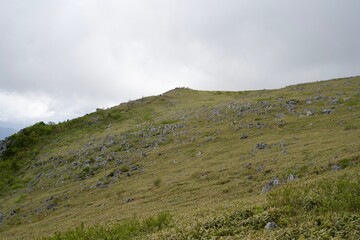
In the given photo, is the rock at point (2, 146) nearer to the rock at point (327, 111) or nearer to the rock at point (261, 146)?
the rock at point (261, 146)

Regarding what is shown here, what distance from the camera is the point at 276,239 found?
988 cm

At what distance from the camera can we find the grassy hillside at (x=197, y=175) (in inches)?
480

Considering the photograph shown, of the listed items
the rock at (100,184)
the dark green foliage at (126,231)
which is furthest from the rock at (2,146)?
the dark green foliage at (126,231)

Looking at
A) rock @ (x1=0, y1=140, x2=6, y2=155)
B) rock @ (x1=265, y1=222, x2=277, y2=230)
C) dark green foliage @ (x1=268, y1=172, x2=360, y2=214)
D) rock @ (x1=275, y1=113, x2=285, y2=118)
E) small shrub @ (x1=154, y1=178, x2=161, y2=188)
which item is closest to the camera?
rock @ (x1=265, y1=222, x2=277, y2=230)

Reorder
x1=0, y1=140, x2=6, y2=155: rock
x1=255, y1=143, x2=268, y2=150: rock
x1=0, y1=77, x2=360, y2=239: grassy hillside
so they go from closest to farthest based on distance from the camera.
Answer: x1=0, y1=77, x2=360, y2=239: grassy hillside, x1=255, y1=143, x2=268, y2=150: rock, x1=0, y1=140, x2=6, y2=155: rock

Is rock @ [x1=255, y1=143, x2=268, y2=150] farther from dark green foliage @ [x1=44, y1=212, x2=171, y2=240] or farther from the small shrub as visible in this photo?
dark green foliage @ [x1=44, y1=212, x2=171, y2=240]

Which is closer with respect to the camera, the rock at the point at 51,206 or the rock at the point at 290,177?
the rock at the point at 290,177

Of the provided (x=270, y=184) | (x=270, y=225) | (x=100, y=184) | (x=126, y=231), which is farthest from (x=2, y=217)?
(x=270, y=225)

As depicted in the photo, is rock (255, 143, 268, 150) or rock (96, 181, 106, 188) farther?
rock (96, 181, 106, 188)

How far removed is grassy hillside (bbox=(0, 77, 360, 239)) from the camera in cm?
1219

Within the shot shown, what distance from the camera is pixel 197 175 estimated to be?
2723 centimetres

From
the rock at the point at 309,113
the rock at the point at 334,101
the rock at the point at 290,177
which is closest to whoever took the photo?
the rock at the point at 290,177

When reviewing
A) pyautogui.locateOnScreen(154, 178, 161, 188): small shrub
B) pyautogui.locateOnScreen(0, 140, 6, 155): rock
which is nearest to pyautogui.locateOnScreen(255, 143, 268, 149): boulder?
pyautogui.locateOnScreen(154, 178, 161, 188): small shrub

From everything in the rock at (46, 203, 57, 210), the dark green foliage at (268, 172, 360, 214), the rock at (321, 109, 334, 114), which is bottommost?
the rock at (46, 203, 57, 210)
